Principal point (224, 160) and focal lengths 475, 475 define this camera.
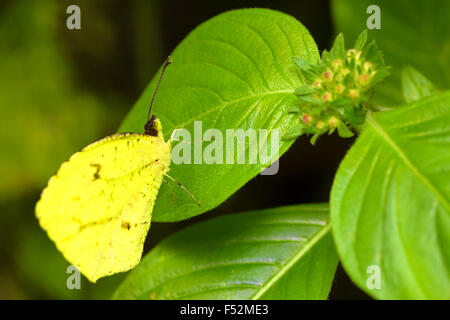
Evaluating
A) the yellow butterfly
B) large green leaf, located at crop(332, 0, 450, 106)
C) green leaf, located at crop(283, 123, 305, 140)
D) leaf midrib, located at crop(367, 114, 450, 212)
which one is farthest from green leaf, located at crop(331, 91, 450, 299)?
large green leaf, located at crop(332, 0, 450, 106)

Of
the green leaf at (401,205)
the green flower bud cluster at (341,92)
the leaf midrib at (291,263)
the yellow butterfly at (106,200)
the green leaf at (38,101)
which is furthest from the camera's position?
the green leaf at (38,101)

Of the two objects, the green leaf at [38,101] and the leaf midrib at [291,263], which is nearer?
the leaf midrib at [291,263]

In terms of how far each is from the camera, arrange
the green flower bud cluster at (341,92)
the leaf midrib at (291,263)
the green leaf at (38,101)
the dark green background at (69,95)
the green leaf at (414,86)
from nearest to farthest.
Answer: the green flower bud cluster at (341,92) → the leaf midrib at (291,263) → the green leaf at (414,86) → the dark green background at (69,95) → the green leaf at (38,101)

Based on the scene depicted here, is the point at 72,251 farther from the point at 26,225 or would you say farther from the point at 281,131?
the point at 26,225

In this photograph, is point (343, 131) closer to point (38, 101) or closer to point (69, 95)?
point (69, 95)

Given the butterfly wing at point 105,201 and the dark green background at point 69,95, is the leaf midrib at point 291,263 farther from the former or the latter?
the dark green background at point 69,95

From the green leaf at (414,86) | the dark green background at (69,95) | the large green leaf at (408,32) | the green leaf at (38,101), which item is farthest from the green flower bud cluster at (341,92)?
the green leaf at (38,101)

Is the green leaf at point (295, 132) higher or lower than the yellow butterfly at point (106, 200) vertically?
higher

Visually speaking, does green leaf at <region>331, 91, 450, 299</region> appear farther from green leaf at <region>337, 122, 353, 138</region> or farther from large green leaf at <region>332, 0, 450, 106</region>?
large green leaf at <region>332, 0, 450, 106</region>
